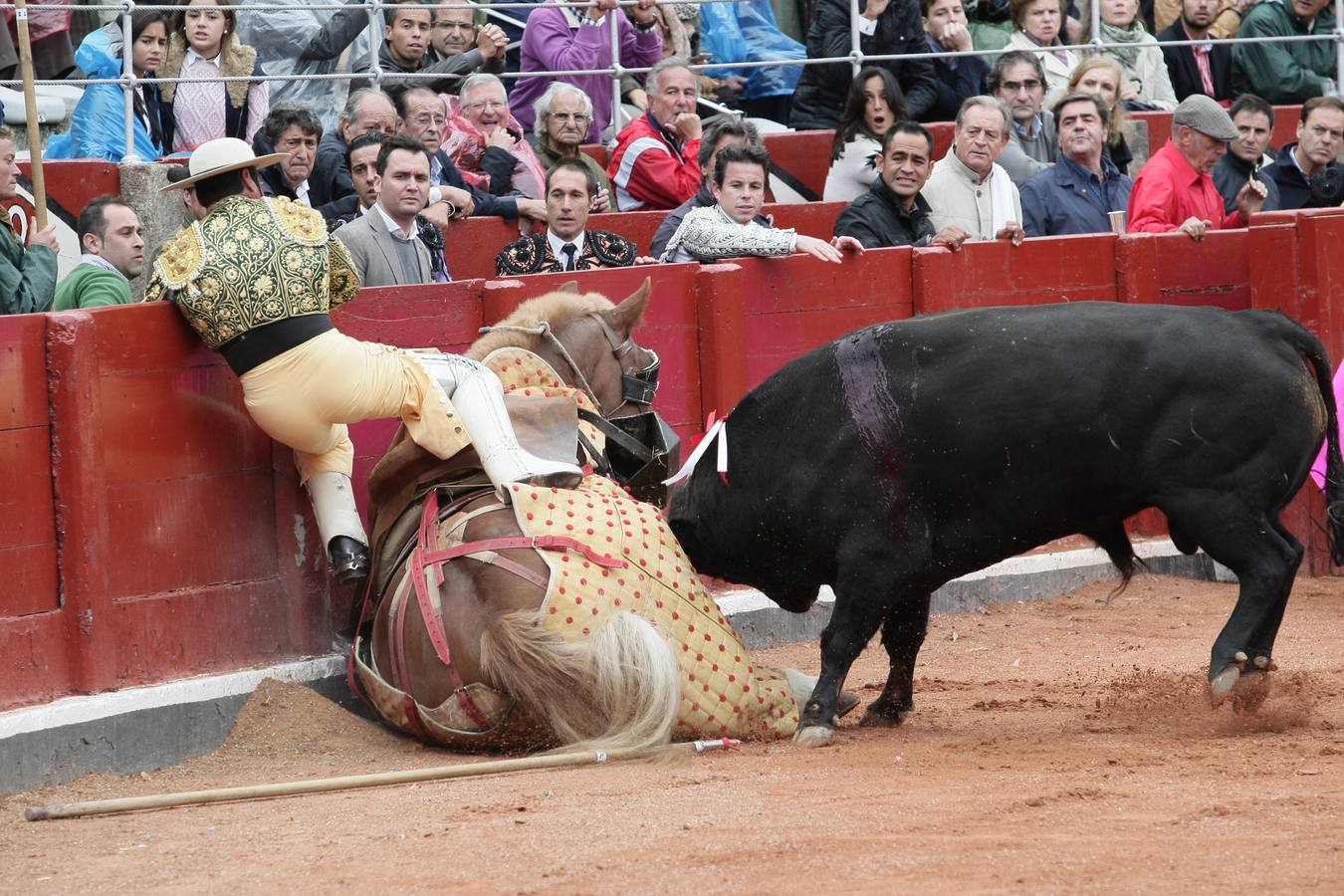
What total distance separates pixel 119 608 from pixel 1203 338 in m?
3.30

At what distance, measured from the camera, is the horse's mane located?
6.27 metres

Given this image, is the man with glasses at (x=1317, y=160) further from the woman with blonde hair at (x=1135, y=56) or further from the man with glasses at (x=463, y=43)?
the man with glasses at (x=463, y=43)

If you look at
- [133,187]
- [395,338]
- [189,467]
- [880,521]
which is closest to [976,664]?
[880,521]

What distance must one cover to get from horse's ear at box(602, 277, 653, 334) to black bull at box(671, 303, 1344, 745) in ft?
1.91

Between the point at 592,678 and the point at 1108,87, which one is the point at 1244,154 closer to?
the point at 1108,87

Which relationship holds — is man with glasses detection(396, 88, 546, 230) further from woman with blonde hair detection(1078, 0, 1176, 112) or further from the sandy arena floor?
woman with blonde hair detection(1078, 0, 1176, 112)

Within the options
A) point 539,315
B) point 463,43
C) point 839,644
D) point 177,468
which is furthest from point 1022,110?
point 177,468

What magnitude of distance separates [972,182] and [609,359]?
2.86 meters

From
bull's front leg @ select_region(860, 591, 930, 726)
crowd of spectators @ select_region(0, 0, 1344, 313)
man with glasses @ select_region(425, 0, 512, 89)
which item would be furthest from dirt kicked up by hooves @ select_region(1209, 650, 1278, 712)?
man with glasses @ select_region(425, 0, 512, 89)

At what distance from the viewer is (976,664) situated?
23.7 ft

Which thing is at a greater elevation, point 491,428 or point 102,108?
point 102,108

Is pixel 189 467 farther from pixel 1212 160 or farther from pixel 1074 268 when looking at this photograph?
pixel 1212 160

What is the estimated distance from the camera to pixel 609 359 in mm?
6441

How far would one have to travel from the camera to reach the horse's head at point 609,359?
20.7 feet
